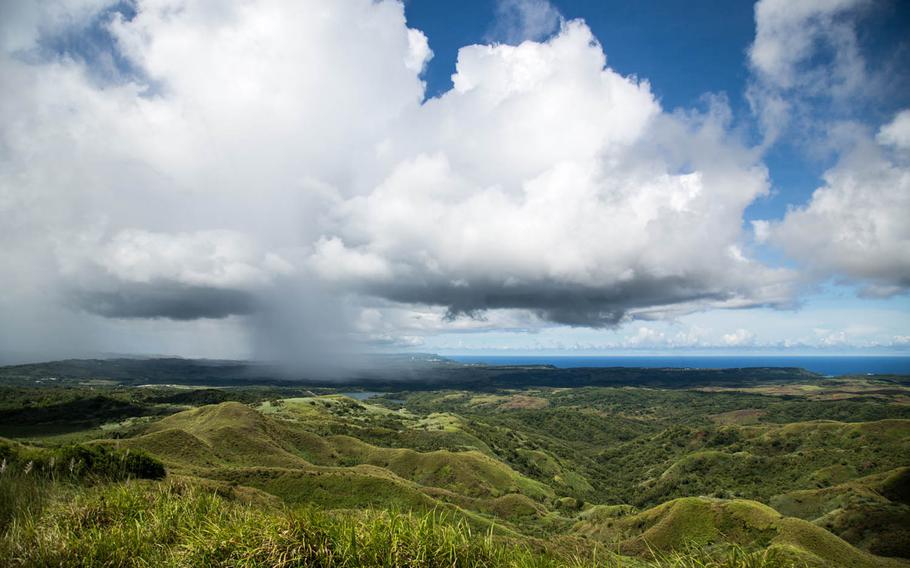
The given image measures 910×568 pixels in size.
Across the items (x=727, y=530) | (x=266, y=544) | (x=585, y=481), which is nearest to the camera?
(x=266, y=544)

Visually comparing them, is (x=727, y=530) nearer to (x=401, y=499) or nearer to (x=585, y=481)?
(x=401, y=499)

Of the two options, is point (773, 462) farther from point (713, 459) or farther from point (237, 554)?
point (237, 554)

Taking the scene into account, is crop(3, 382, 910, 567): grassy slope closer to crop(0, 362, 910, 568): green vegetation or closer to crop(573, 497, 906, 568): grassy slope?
crop(573, 497, 906, 568): grassy slope

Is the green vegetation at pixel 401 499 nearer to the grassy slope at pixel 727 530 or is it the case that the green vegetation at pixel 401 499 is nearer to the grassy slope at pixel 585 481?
the grassy slope at pixel 727 530

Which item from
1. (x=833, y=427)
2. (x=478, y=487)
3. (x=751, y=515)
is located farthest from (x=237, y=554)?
(x=833, y=427)

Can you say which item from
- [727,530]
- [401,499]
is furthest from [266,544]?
[727,530]

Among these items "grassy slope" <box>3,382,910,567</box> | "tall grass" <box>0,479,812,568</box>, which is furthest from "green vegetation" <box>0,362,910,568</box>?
"grassy slope" <box>3,382,910,567</box>
